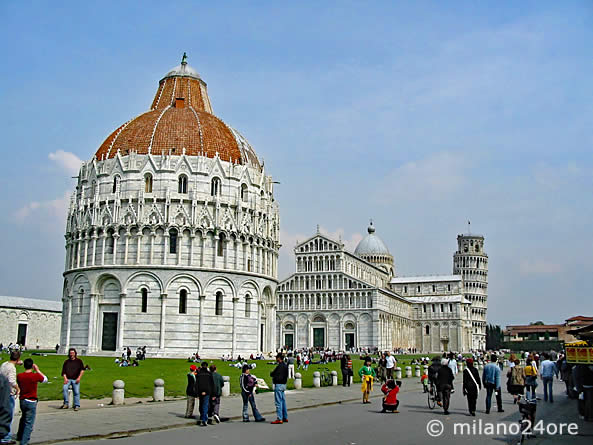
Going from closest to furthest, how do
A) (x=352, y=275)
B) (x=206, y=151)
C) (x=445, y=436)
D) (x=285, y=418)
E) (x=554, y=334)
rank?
(x=445, y=436) < (x=285, y=418) < (x=206, y=151) < (x=352, y=275) < (x=554, y=334)

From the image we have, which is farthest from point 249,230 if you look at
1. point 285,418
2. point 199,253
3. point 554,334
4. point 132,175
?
point 554,334

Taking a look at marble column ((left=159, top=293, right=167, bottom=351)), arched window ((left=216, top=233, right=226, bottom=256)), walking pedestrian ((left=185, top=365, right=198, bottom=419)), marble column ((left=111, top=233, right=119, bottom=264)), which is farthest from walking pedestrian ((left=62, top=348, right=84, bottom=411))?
arched window ((left=216, top=233, right=226, bottom=256))

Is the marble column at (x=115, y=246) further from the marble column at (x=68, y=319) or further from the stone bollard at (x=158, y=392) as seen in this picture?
the stone bollard at (x=158, y=392)

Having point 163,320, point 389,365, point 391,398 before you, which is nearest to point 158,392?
point 391,398

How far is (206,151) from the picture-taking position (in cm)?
5728

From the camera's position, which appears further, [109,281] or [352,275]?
[352,275]

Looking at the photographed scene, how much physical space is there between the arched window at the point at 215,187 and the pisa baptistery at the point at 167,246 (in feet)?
0.45

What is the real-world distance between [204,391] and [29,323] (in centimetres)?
8862

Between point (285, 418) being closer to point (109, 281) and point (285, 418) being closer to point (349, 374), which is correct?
point (349, 374)

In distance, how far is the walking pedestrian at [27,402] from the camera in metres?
13.1

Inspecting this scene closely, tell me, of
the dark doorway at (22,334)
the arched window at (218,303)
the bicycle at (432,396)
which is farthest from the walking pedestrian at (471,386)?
the dark doorway at (22,334)

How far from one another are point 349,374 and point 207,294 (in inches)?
995

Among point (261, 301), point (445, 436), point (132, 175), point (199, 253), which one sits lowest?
point (445, 436)

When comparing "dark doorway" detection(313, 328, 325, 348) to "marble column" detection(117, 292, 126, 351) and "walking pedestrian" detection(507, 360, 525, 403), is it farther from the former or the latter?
"walking pedestrian" detection(507, 360, 525, 403)
